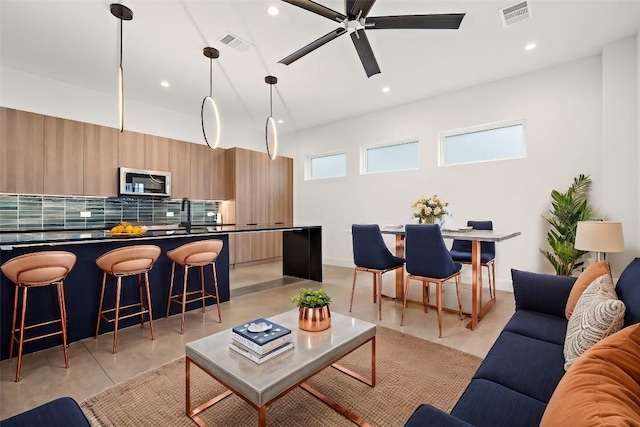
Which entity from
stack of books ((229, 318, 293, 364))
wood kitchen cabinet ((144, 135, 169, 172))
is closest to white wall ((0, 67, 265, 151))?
wood kitchen cabinet ((144, 135, 169, 172))

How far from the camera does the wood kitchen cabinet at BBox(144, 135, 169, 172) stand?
4.75m

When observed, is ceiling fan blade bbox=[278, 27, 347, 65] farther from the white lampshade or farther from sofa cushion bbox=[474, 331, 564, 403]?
the white lampshade

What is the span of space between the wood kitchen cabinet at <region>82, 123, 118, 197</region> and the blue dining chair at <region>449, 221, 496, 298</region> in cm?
496

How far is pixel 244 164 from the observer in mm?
5824

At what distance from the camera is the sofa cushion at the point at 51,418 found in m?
0.98

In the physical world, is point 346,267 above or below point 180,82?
below

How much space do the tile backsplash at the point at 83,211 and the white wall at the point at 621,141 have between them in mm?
6058

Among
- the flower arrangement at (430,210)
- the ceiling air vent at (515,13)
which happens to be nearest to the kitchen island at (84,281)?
the flower arrangement at (430,210)

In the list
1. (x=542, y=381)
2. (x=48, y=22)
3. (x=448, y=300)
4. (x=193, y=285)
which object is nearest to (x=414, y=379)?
(x=542, y=381)

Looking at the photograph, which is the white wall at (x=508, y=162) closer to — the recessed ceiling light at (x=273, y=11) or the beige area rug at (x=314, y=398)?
the beige area rug at (x=314, y=398)

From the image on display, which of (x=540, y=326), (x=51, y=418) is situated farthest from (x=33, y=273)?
(x=540, y=326)

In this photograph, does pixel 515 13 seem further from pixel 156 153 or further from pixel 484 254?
pixel 156 153

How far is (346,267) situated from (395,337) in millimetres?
3257

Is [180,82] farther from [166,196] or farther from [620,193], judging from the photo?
[620,193]
